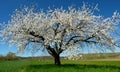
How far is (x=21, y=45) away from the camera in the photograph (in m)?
38.9

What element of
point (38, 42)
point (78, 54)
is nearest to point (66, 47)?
point (78, 54)

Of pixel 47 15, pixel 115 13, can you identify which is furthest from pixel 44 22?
pixel 115 13

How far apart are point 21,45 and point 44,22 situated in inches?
166

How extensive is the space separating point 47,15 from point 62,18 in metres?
2.58

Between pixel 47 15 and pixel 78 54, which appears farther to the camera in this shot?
pixel 47 15

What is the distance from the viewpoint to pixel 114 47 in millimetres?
38750

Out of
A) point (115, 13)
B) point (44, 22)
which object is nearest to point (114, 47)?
point (115, 13)

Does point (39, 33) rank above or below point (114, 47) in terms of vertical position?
above

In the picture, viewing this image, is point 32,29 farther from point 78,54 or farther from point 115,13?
point 115,13

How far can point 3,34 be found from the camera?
39375mm

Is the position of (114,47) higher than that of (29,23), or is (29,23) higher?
(29,23)

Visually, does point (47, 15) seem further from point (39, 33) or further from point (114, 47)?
point (114, 47)

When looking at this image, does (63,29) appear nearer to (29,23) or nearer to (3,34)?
(29,23)

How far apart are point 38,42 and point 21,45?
7.52ft
